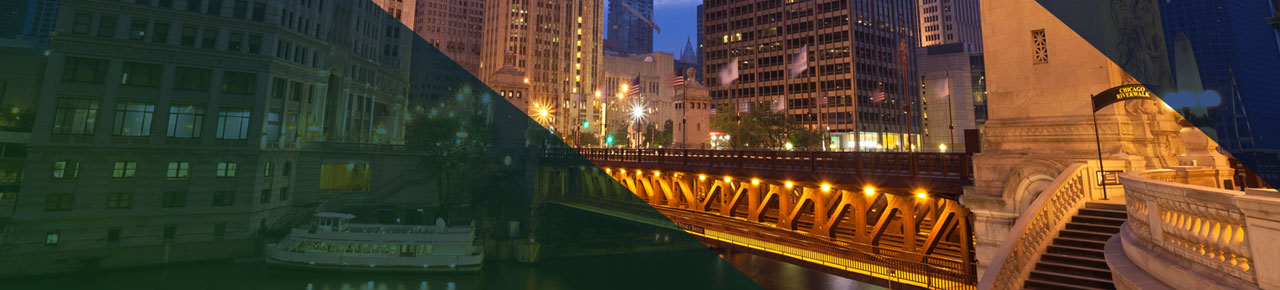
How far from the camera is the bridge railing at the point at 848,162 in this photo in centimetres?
1639

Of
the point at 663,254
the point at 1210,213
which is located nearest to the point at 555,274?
the point at 663,254

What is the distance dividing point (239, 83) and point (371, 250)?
1736cm

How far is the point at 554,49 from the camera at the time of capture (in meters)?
133

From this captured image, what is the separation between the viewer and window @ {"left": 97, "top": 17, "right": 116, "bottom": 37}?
33253 mm

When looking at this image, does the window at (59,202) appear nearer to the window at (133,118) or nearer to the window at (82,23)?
the window at (133,118)

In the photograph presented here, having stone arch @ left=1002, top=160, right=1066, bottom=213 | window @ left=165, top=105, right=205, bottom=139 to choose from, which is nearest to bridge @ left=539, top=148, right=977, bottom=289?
stone arch @ left=1002, top=160, right=1066, bottom=213

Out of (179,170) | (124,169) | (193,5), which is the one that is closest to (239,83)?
(193,5)

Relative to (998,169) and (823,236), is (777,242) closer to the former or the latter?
(823,236)

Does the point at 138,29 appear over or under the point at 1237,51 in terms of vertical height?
over

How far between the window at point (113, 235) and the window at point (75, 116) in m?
7.04

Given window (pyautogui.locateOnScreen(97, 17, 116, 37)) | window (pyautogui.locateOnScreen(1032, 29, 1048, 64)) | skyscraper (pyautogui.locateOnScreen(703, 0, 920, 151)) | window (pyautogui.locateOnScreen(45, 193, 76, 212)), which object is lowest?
window (pyautogui.locateOnScreen(45, 193, 76, 212))

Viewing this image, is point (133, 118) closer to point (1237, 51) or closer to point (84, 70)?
point (84, 70)

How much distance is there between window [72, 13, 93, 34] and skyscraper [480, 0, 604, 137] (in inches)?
3538

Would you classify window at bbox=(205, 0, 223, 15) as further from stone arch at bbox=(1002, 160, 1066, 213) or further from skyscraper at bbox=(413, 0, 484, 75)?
skyscraper at bbox=(413, 0, 484, 75)
